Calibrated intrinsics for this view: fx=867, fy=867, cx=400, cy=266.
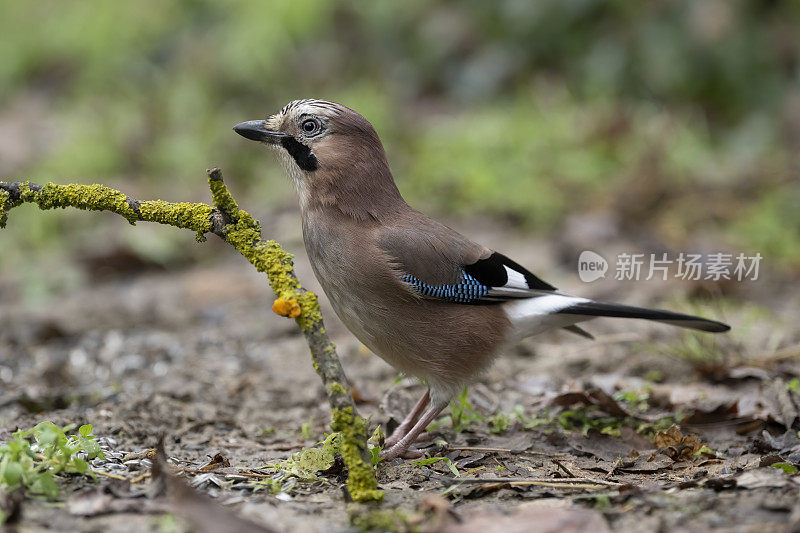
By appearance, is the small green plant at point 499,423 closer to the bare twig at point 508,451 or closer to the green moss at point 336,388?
the bare twig at point 508,451

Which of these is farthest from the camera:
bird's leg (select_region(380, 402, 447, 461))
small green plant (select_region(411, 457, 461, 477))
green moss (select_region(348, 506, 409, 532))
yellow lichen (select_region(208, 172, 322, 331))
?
bird's leg (select_region(380, 402, 447, 461))

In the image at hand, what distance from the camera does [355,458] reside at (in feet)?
9.18

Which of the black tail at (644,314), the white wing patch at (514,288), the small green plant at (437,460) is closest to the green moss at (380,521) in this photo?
the small green plant at (437,460)

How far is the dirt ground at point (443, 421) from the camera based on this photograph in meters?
2.65

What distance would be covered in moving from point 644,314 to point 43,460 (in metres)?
2.39

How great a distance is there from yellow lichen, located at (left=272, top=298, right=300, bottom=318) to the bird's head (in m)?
0.81

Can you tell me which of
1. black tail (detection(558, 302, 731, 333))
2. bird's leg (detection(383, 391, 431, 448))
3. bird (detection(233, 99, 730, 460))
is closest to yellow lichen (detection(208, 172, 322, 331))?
bird (detection(233, 99, 730, 460))

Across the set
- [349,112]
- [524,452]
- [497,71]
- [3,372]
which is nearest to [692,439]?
[524,452]

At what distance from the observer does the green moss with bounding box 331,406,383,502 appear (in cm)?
278

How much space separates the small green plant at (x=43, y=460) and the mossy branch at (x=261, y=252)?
0.77 metres

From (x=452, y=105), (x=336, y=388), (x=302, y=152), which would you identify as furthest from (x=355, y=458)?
(x=452, y=105)

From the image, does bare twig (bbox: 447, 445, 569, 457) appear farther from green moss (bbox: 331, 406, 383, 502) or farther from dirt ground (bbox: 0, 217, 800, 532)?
green moss (bbox: 331, 406, 383, 502)

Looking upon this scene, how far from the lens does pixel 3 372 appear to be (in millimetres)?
4773

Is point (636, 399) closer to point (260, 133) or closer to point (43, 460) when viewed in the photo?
point (260, 133)
